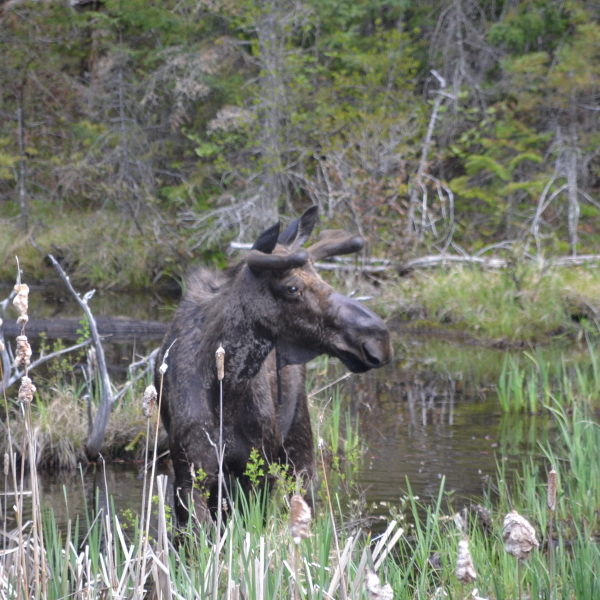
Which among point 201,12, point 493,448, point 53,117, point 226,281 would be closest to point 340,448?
point 493,448

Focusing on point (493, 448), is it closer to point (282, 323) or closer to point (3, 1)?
point (282, 323)

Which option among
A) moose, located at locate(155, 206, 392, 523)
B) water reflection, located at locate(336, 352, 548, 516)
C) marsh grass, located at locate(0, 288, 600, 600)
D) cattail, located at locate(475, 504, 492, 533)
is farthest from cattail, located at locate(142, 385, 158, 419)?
water reflection, located at locate(336, 352, 548, 516)

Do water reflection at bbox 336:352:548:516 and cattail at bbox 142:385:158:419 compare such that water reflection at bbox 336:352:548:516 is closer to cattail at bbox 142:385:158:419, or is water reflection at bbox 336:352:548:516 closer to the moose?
the moose

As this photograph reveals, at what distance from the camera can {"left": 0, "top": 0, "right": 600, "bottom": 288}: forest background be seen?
16.9 meters

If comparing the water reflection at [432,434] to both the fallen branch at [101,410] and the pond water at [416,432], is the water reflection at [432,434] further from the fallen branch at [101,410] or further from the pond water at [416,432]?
the fallen branch at [101,410]

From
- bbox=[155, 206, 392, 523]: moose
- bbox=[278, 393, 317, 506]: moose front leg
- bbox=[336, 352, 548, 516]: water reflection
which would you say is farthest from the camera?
bbox=[336, 352, 548, 516]: water reflection

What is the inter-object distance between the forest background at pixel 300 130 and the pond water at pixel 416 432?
4.55m

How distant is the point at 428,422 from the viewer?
26.9ft

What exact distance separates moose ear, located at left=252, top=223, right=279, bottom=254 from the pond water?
1266 millimetres

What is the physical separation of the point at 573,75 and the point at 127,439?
13.0 metres

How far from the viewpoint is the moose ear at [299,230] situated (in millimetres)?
4680

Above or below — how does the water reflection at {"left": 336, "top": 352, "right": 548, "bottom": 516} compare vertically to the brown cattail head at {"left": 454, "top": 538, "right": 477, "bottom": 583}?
below

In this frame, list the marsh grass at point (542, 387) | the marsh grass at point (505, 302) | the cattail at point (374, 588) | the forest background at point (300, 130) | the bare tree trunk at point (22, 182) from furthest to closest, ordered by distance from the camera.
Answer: the bare tree trunk at point (22, 182), the forest background at point (300, 130), the marsh grass at point (505, 302), the marsh grass at point (542, 387), the cattail at point (374, 588)

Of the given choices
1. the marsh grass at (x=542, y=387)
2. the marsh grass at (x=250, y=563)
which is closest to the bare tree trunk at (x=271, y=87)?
the marsh grass at (x=542, y=387)
